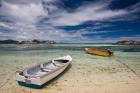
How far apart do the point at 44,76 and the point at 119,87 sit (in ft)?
16.7

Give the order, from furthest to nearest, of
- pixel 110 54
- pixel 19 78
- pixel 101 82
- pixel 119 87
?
1. pixel 110 54
2. pixel 101 82
3. pixel 119 87
4. pixel 19 78

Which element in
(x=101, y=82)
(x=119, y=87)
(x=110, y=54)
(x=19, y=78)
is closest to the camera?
(x=19, y=78)

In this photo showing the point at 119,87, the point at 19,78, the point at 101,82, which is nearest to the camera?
the point at 19,78

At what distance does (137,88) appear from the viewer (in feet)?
27.7

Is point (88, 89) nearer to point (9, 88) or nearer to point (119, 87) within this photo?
point (119, 87)

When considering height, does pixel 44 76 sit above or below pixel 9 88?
above

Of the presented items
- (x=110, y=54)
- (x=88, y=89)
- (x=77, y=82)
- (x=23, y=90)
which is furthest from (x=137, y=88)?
(x=110, y=54)

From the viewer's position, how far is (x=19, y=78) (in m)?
8.11

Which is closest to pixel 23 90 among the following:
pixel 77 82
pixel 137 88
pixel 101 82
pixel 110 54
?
pixel 77 82

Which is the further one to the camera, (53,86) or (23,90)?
(53,86)

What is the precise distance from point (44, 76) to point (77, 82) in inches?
113

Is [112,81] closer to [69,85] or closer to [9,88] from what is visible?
[69,85]

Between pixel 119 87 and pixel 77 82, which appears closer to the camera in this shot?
pixel 119 87

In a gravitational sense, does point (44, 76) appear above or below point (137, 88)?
above
